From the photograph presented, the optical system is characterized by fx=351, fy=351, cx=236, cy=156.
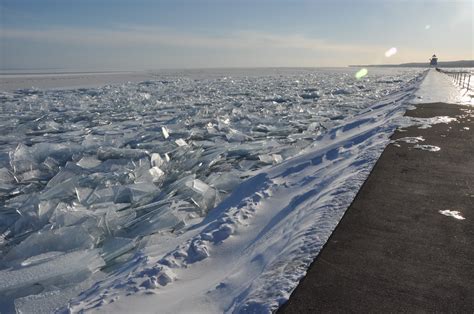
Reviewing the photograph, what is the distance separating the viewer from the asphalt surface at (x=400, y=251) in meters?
1.68

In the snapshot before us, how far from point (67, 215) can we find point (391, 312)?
3209mm

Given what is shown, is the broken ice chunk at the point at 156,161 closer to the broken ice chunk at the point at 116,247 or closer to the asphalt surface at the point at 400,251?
the broken ice chunk at the point at 116,247

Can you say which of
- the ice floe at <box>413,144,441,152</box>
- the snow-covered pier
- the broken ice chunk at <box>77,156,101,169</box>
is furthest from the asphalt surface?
the broken ice chunk at <box>77,156,101,169</box>

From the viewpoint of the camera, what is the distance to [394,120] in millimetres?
6434

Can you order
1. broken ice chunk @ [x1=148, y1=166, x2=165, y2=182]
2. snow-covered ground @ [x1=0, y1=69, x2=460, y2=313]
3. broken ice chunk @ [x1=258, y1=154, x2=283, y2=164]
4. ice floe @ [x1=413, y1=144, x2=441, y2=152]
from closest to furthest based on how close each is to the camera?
snow-covered ground @ [x1=0, y1=69, x2=460, y2=313], ice floe @ [x1=413, y1=144, x2=441, y2=152], broken ice chunk @ [x1=148, y1=166, x2=165, y2=182], broken ice chunk @ [x1=258, y1=154, x2=283, y2=164]

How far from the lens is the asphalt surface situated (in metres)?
1.68

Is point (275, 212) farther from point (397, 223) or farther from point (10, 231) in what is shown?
point (10, 231)

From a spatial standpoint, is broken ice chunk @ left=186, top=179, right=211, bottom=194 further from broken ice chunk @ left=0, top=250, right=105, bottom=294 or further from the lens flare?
the lens flare

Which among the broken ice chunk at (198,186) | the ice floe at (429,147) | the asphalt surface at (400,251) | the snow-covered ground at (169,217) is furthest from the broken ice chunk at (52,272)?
the ice floe at (429,147)

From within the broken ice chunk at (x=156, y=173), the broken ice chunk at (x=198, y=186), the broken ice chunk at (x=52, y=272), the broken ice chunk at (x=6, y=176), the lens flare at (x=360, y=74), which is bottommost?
the broken ice chunk at (x=52, y=272)

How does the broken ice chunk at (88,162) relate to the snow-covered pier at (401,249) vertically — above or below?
below

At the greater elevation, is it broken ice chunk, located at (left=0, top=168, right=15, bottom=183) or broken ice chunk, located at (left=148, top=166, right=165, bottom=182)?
broken ice chunk, located at (left=148, top=166, right=165, bottom=182)

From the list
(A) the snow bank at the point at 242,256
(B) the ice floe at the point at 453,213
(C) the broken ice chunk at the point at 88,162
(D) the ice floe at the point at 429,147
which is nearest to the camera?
(A) the snow bank at the point at 242,256

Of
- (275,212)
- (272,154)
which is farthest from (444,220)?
(272,154)
